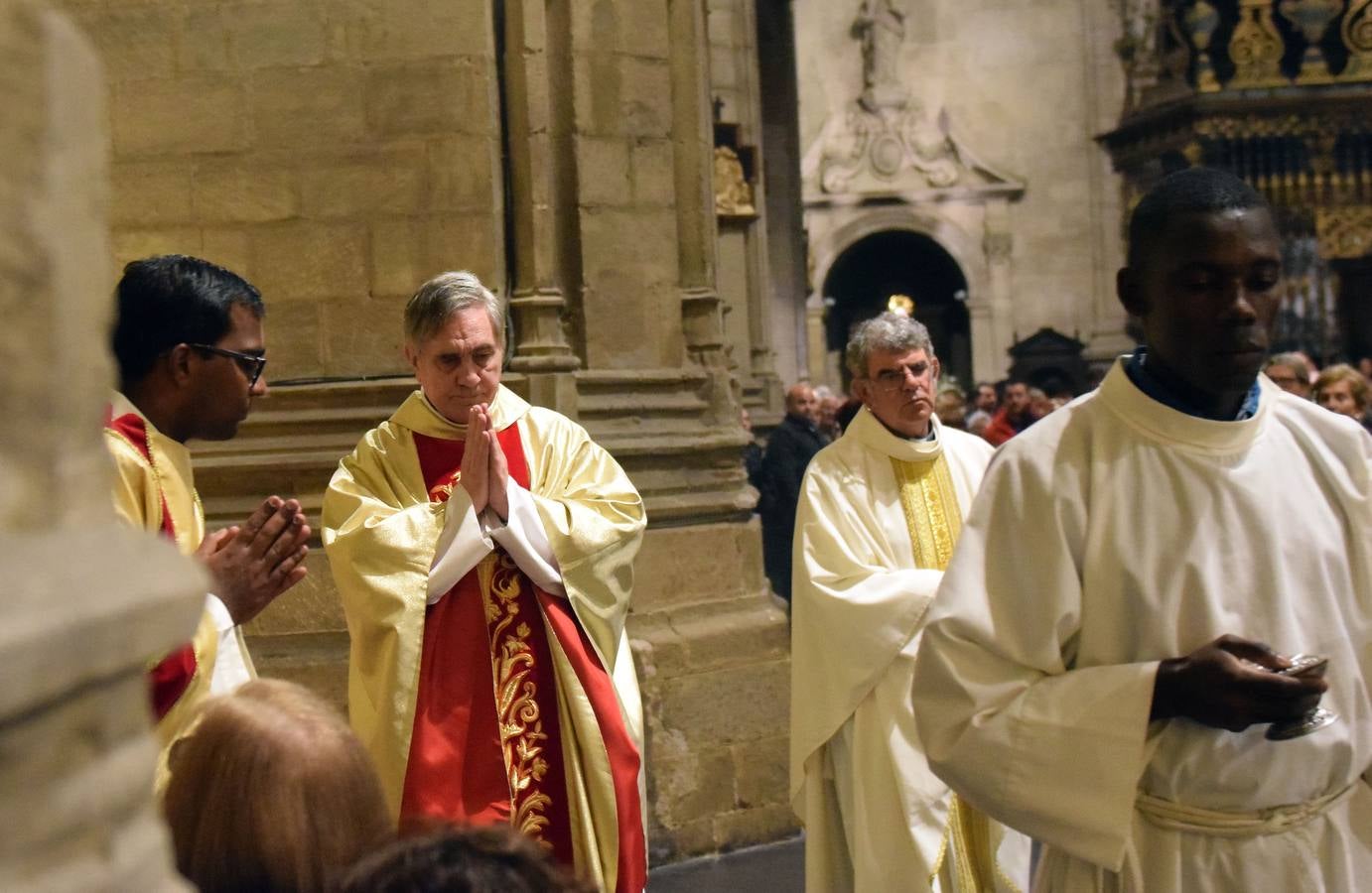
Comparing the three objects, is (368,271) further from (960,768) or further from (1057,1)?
(1057,1)

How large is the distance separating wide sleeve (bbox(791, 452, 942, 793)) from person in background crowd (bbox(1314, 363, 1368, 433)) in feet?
9.19

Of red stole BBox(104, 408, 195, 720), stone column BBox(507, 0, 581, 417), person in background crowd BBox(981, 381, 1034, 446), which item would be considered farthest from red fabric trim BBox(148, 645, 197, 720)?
person in background crowd BBox(981, 381, 1034, 446)

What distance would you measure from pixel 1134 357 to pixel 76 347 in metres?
1.86

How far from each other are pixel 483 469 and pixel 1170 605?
1717 mm

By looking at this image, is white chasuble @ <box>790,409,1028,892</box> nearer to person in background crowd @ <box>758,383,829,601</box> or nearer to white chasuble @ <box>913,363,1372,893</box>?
white chasuble @ <box>913,363,1372,893</box>

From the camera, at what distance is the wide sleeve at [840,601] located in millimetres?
4457

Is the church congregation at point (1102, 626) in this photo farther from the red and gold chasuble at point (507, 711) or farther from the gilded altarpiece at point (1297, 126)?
the gilded altarpiece at point (1297, 126)

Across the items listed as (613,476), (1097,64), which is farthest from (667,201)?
(1097,64)

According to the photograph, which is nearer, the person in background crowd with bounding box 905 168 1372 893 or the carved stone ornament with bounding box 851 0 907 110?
the person in background crowd with bounding box 905 168 1372 893

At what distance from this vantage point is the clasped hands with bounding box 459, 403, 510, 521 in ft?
11.8

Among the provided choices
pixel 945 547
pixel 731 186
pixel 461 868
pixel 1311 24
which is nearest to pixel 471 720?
pixel 945 547

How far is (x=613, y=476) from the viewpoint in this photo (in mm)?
4078

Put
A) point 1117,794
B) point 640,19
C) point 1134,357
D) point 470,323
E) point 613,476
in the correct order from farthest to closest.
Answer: point 640,19 < point 613,476 < point 470,323 < point 1134,357 < point 1117,794

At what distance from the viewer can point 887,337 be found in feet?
15.2
